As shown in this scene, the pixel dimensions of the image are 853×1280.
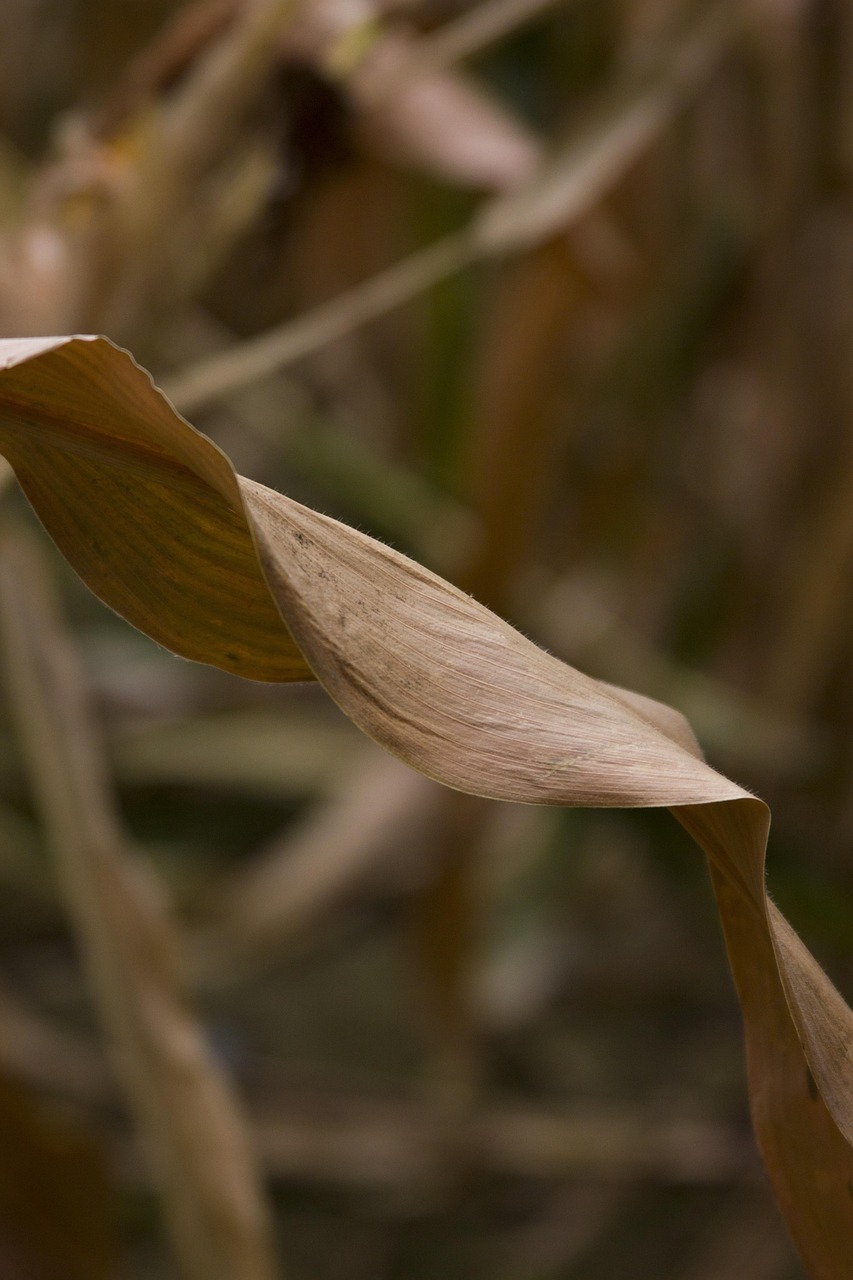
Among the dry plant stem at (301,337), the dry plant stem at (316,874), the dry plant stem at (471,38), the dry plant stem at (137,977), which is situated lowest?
the dry plant stem at (316,874)

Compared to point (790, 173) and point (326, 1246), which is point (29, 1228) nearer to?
point (326, 1246)

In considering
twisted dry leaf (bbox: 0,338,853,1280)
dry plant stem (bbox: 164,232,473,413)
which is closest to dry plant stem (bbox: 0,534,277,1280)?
dry plant stem (bbox: 164,232,473,413)

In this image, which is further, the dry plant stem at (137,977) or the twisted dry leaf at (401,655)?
the dry plant stem at (137,977)

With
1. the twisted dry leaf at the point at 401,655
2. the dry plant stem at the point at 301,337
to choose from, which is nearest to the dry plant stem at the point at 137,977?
the dry plant stem at the point at 301,337

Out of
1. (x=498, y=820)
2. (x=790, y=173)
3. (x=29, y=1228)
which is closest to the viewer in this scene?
(x=29, y=1228)

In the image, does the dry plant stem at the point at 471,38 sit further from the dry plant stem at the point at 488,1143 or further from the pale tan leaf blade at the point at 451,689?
the dry plant stem at the point at 488,1143

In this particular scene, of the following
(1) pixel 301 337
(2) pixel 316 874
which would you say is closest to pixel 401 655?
(1) pixel 301 337

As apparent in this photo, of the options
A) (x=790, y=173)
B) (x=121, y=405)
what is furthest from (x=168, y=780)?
(x=121, y=405)
